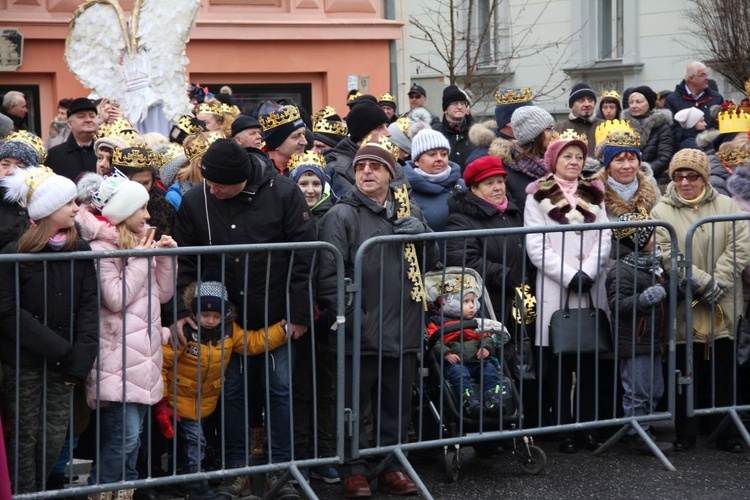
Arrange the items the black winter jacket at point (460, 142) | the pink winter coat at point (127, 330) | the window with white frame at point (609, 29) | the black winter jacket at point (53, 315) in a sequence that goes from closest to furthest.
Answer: the black winter jacket at point (53, 315)
the pink winter coat at point (127, 330)
the black winter jacket at point (460, 142)
the window with white frame at point (609, 29)

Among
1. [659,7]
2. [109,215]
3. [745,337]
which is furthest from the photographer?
[659,7]

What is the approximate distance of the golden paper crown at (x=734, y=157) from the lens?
935 cm

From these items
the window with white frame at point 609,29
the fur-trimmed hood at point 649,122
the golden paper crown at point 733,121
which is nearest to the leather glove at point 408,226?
the golden paper crown at point 733,121

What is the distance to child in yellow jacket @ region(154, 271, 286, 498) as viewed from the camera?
23.0 feet

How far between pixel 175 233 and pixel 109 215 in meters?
0.50

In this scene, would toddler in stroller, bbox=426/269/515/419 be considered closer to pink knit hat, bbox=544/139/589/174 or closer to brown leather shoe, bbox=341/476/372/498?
brown leather shoe, bbox=341/476/372/498

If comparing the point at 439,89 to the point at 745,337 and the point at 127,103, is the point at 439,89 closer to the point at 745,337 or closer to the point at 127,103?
the point at 127,103

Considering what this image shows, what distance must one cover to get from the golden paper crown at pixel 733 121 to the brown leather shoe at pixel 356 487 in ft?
15.4

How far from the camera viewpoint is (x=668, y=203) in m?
8.40

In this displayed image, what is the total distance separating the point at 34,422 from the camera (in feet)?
21.6

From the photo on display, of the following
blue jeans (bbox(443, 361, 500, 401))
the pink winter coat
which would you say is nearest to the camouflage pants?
Result: the pink winter coat

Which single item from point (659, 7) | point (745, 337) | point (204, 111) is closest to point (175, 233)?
point (745, 337)

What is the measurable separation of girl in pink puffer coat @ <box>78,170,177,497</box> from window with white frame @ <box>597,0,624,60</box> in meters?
22.0

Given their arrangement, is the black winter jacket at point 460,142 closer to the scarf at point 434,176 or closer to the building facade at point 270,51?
the scarf at point 434,176
